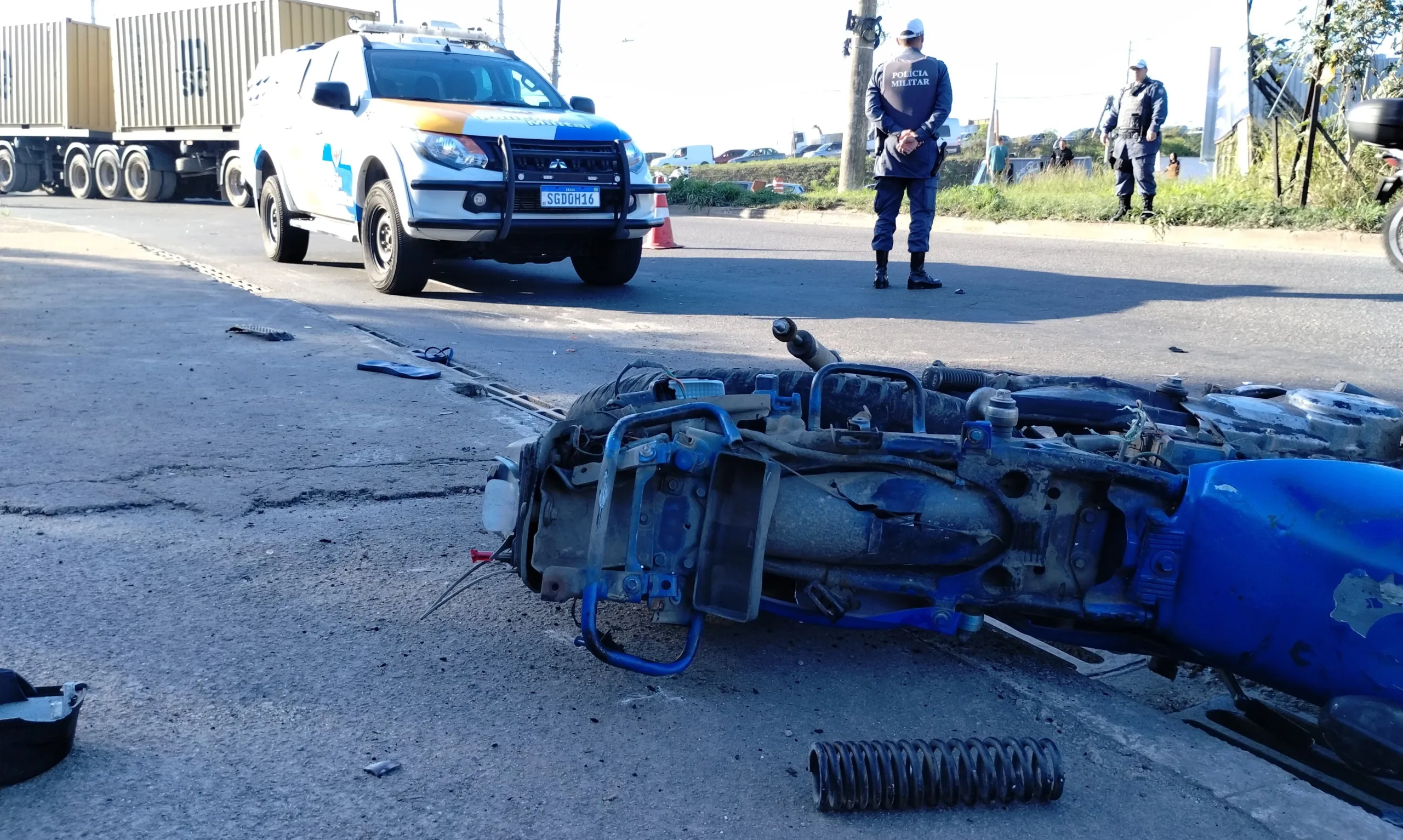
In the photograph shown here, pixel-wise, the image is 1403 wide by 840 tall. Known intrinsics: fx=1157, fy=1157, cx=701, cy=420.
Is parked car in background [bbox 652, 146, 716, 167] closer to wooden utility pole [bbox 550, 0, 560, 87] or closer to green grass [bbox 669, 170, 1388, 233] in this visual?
wooden utility pole [bbox 550, 0, 560, 87]

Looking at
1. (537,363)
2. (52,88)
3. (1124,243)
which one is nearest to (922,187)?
(537,363)

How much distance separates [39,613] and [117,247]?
10420 mm

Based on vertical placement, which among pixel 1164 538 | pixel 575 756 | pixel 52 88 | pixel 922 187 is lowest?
pixel 575 756

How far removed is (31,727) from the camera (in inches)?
77.7

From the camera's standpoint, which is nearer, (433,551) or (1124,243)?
(433,551)

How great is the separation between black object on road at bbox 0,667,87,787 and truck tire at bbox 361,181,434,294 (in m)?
6.24

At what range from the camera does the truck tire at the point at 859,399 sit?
299cm

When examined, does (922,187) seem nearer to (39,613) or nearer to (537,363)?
(537,363)

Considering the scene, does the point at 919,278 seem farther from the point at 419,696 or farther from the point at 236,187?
the point at 236,187

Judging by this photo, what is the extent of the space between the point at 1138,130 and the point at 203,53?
16.8m

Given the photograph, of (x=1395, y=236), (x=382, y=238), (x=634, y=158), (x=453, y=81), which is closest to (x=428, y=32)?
(x=453, y=81)

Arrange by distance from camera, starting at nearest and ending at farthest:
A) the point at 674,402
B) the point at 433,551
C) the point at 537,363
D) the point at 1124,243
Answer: the point at 674,402, the point at 433,551, the point at 537,363, the point at 1124,243

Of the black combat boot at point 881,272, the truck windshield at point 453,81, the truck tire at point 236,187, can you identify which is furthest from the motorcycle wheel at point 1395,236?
the truck tire at point 236,187

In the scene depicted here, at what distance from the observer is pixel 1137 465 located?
7.48ft
